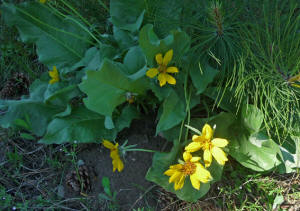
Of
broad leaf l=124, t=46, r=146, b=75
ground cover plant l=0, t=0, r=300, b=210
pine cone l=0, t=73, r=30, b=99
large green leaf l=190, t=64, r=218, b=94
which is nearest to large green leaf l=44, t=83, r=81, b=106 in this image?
ground cover plant l=0, t=0, r=300, b=210

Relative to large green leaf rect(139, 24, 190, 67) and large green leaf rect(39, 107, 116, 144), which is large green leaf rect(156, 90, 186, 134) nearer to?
large green leaf rect(139, 24, 190, 67)

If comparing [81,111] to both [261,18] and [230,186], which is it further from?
[261,18]

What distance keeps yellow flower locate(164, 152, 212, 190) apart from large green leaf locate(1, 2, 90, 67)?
80 cm

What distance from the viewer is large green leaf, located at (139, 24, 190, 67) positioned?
1223mm

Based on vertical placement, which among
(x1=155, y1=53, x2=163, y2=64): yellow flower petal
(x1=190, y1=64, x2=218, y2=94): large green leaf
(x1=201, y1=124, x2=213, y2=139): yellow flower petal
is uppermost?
(x1=155, y1=53, x2=163, y2=64): yellow flower petal

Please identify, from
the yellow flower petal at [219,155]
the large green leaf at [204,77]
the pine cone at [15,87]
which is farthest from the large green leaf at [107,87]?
the pine cone at [15,87]

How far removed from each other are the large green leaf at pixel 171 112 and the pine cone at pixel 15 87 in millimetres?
978

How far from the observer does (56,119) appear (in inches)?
58.5

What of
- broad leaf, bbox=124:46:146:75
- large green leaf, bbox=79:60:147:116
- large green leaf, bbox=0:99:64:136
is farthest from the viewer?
large green leaf, bbox=0:99:64:136

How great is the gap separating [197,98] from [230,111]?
151 millimetres

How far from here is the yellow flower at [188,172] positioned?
1.15 meters

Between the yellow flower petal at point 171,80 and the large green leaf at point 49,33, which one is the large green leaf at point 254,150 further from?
the large green leaf at point 49,33

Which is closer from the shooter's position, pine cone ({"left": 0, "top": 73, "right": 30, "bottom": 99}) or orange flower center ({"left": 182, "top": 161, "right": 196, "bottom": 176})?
orange flower center ({"left": 182, "top": 161, "right": 196, "bottom": 176})

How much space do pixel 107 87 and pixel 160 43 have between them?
0.89 ft
